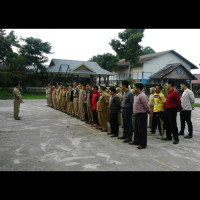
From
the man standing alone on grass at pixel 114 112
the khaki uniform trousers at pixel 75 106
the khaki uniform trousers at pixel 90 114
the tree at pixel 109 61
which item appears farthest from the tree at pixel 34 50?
the man standing alone on grass at pixel 114 112

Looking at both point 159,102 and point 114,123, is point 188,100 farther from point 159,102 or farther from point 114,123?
point 114,123

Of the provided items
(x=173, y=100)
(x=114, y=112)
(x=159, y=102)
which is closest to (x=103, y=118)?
(x=114, y=112)

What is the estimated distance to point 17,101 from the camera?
11133 millimetres

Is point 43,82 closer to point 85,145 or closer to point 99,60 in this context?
point 99,60

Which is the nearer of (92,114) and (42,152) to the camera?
(42,152)

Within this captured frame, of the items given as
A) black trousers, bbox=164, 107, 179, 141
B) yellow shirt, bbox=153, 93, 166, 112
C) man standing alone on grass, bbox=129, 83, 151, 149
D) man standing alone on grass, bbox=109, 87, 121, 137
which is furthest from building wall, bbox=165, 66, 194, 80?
man standing alone on grass, bbox=129, 83, 151, 149

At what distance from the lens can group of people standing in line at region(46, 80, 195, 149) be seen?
6258mm

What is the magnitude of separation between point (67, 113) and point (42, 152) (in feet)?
26.2

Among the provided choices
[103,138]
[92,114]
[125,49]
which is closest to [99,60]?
[125,49]

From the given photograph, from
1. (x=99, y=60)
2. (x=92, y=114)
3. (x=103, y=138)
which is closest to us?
(x=103, y=138)

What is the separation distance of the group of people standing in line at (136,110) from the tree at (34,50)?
75.3ft

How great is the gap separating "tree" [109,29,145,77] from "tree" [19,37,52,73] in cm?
1096

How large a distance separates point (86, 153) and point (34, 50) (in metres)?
29.6

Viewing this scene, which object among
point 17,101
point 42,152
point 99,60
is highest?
point 99,60
